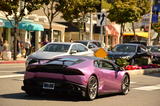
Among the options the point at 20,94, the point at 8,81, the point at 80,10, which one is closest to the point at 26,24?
the point at 80,10

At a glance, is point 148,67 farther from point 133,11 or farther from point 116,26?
point 116,26

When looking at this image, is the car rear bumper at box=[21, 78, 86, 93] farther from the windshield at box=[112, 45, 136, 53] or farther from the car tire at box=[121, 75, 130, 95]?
the windshield at box=[112, 45, 136, 53]

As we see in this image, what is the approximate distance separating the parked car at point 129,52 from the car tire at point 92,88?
13.7m

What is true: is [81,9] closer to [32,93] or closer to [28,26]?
[28,26]

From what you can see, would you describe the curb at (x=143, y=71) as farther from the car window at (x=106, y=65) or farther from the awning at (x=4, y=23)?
the awning at (x=4, y=23)

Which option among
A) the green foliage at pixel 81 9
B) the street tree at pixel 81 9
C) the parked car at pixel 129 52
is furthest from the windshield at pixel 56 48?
the green foliage at pixel 81 9

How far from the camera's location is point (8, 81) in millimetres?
18297

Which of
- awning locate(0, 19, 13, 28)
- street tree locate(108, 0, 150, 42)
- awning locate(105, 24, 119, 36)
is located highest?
street tree locate(108, 0, 150, 42)

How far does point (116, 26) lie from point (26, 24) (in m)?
29.2

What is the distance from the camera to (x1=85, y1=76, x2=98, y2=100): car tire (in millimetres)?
13267

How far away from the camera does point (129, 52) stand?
2880 centimetres

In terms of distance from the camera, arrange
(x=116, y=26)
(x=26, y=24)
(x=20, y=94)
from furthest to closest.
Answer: (x=116, y=26) → (x=26, y=24) → (x=20, y=94)

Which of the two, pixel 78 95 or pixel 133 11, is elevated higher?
pixel 133 11

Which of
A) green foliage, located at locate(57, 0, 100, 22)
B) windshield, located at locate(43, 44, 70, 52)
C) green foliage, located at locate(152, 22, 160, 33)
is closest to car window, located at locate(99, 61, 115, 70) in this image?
windshield, located at locate(43, 44, 70, 52)
